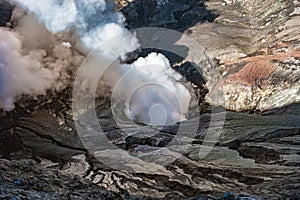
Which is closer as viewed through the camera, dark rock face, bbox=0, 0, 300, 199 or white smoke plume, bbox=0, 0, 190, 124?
dark rock face, bbox=0, 0, 300, 199

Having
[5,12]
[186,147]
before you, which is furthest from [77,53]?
[186,147]

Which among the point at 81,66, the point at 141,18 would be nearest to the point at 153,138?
the point at 81,66

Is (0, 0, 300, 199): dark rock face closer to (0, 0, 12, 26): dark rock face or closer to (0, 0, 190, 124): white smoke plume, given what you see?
(0, 0, 190, 124): white smoke plume

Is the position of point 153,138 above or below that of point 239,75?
below

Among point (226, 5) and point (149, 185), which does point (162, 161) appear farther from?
point (226, 5)

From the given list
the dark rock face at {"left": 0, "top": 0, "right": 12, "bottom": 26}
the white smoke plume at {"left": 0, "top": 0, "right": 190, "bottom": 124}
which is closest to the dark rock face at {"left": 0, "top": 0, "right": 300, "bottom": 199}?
the white smoke plume at {"left": 0, "top": 0, "right": 190, "bottom": 124}
